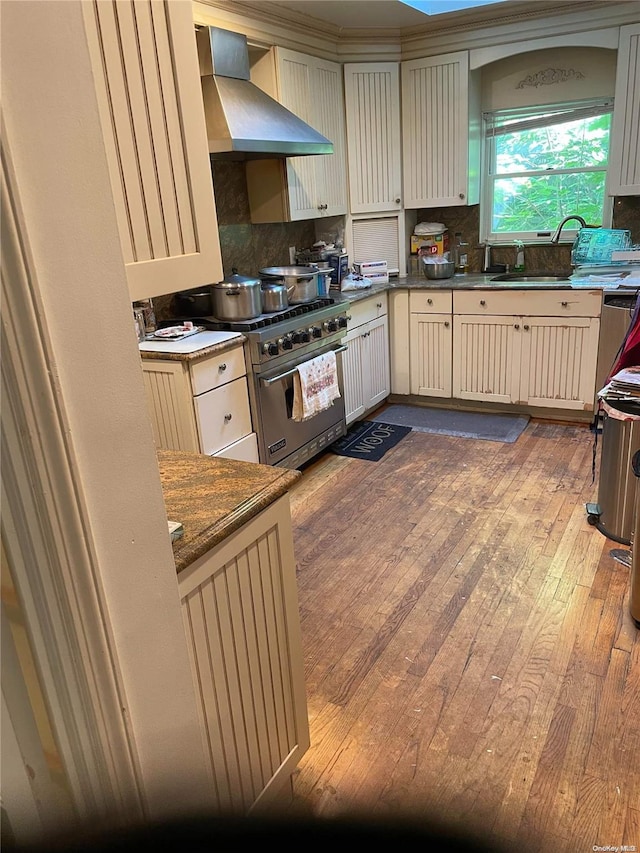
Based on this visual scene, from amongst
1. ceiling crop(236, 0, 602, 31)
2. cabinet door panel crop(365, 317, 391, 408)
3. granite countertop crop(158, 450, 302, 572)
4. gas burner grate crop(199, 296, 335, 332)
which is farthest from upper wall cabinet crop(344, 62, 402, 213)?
granite countertop crop(158, 450, 302, 572)

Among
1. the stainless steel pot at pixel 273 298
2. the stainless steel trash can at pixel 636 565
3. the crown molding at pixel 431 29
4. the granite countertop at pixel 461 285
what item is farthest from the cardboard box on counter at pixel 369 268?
the stainless steel trash can at pixel 636 565

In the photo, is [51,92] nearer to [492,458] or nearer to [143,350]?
[143,350]

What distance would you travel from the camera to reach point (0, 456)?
0.67 m

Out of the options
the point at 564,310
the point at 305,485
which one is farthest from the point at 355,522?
the point at 564,310

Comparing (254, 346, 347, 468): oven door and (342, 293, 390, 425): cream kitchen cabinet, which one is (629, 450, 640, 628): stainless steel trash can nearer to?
(254, 346, 347, 468): oven door

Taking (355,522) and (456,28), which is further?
(456,28)

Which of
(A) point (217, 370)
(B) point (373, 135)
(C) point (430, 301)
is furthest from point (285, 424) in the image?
(B) point (373, 135)

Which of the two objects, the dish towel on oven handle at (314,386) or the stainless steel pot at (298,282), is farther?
the stainless steel pot at (298,282)

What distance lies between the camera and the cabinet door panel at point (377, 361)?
4.38m

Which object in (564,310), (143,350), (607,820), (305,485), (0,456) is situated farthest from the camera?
(564,310)

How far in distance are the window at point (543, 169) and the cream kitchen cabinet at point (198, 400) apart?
276 cm

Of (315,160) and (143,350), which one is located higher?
(315,160)

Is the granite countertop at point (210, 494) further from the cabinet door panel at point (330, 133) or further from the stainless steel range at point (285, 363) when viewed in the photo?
the cabinet door panel at point (330, 133)

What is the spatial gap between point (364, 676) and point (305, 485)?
5.16 ft
